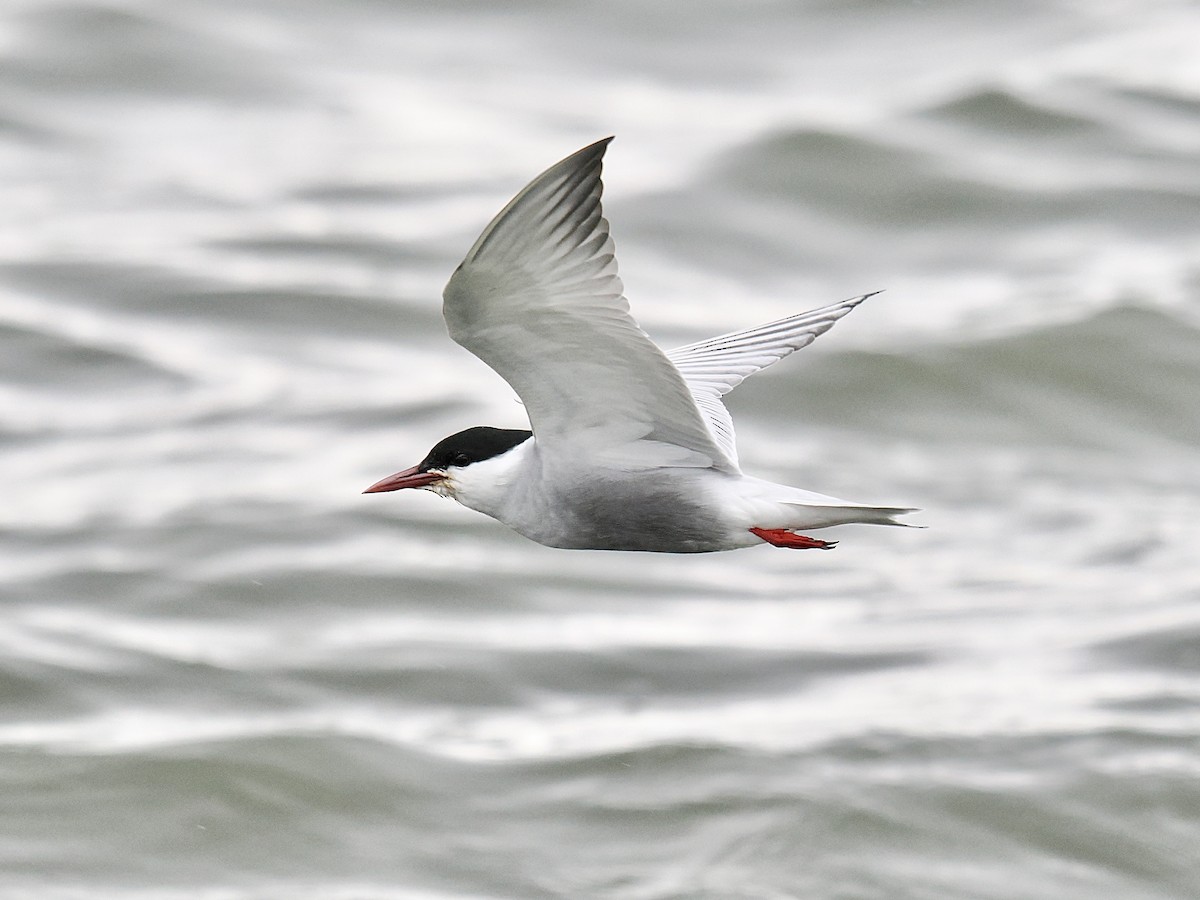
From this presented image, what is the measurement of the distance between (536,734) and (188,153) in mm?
11037

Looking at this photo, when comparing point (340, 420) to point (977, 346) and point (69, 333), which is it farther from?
point (977, 346)

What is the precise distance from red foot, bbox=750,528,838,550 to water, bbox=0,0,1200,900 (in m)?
6.10

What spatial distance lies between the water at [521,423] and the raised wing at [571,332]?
6.43 m

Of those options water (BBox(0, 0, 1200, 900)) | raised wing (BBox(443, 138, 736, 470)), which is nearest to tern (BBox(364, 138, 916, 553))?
raised wing (BBox(443, 138, 736, 470))

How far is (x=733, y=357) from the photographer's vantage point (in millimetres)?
6227

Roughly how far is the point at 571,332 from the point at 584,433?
429 mm

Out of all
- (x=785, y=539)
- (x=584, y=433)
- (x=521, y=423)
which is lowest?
(x=785, y=539)

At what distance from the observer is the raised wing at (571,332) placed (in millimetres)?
4859

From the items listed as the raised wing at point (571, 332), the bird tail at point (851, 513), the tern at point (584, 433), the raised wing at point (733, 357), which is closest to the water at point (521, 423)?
the raised wing at point (733, 357)

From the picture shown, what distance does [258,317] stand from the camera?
18.3 metres

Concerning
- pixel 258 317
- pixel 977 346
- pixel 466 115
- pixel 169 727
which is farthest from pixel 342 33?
pixel 169 727

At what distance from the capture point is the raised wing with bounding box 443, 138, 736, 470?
15.9 ft

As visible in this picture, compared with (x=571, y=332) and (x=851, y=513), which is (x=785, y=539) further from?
(x=571, y=332)

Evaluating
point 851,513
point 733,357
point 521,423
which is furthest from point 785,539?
point 521,423
